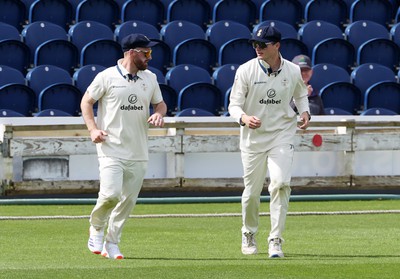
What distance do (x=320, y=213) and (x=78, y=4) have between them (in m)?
7.63

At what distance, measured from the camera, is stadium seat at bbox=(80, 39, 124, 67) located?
18.2 meters

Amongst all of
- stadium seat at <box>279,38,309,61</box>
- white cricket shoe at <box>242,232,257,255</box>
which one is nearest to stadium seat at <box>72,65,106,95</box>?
stadium seat at <box>279,38,309,61</box>

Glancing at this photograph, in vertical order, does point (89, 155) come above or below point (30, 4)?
below

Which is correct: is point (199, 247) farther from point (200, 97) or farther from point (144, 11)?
point (144, 11)

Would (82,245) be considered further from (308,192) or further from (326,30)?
(326,30)

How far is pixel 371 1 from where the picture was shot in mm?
21438

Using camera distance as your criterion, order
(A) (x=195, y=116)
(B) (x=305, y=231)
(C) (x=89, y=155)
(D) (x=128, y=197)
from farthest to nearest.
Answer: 1. (A) (x=195, y=116)
2. (C) (x=89, y=155)
3. (B) (x=305, y=231)
4. (D) (x=128, y=197)

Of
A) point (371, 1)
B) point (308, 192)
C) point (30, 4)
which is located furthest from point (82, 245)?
point (371, 1)

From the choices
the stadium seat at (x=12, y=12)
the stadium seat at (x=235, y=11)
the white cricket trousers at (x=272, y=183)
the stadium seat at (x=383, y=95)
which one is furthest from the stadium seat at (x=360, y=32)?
the white cricket trousers at (x=272, y=183)

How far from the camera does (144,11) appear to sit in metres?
19.7

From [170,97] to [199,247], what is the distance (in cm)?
762

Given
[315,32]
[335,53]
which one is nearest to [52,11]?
[315,32]

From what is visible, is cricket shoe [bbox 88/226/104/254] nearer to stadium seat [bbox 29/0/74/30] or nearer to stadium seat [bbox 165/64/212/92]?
stadium seat [bbox 165/64/212/92]

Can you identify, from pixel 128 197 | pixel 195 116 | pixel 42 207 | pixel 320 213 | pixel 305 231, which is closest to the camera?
pixel 128 197
